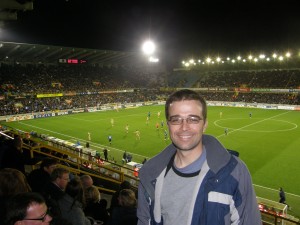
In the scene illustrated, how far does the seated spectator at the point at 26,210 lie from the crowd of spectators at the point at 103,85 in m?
50.5

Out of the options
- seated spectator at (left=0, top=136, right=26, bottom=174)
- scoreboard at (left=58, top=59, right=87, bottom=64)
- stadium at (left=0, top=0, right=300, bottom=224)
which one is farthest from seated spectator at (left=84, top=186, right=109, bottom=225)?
scoreboard at (left=58, top=59, right=87, bottom=64)

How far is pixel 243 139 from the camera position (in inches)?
1227

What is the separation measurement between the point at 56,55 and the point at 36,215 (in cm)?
6652

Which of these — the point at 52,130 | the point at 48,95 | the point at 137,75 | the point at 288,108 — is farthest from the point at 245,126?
the point at 137,75

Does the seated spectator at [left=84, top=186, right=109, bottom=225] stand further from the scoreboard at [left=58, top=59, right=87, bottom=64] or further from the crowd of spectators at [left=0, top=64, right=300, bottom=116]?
the scoreboard at [left=58, top=59, right=87, bottom=64]

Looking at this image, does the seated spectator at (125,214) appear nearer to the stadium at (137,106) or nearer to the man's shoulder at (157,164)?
the man's shoulder at (157,164)

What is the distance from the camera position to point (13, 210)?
114 inches

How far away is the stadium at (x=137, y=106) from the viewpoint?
2055 cm

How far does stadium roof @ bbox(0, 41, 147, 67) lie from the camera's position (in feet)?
178

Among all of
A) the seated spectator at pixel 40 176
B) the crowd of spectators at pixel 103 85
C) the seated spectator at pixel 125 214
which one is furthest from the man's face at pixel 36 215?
the crowd of spectators at pixel 103 85

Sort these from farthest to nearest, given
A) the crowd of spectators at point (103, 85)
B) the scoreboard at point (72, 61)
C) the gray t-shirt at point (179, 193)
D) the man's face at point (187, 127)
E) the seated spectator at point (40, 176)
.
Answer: the scoreboard at point (72, 61), the crowd of spectators at point (103, 85), the seated spectator at point (40, 176), the man's face at point (187, 127), the gray t-shirt at point (179, 193)

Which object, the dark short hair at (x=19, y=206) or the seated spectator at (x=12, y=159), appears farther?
the seated spectator at (x=12, y=159)

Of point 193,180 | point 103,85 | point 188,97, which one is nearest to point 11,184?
point 193,180

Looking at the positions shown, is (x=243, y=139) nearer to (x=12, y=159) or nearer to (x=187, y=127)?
(x=12, y=159)
